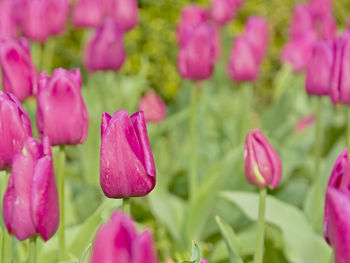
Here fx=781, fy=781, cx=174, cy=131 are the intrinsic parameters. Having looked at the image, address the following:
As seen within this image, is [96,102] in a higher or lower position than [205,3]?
lower

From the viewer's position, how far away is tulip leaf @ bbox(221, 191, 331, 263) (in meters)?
1.93

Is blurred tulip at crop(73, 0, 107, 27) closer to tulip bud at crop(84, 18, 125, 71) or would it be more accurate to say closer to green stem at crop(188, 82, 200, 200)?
tulip bud at crop(84, 18, 125, 71)

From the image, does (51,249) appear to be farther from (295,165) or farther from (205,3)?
(205,3)

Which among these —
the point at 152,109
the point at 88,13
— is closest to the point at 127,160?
the point at 88,13

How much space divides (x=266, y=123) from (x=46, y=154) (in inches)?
99.2

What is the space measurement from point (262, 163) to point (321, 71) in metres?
0.65

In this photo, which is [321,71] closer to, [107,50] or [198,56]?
[198,56]

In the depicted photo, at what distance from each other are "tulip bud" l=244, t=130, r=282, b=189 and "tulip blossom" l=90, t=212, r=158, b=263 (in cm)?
78

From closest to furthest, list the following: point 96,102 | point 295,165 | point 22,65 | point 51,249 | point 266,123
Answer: point 22,65, point 51,249, point 295,165, point 96,102, point 266,123

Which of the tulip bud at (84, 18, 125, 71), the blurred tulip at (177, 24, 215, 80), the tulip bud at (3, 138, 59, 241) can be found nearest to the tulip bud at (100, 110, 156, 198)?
the tulip bud at (3, 138, 59, 241)

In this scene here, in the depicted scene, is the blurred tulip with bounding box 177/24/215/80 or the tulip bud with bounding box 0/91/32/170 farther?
the blurred tulip with bounding box 177/24/215/80

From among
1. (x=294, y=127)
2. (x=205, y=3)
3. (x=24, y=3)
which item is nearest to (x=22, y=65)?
(x=24, y=3)

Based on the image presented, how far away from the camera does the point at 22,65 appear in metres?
1.74

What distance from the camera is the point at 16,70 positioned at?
173 cm
